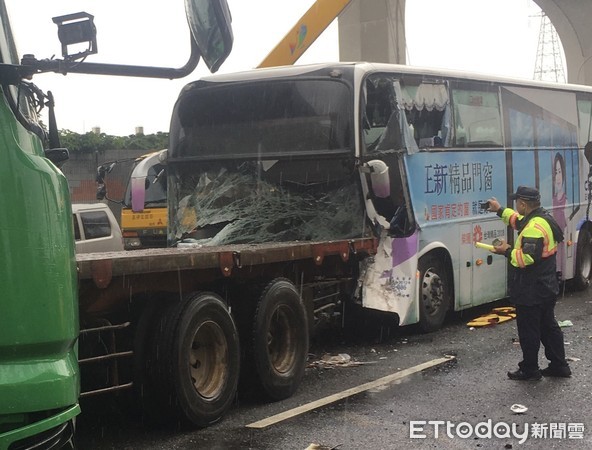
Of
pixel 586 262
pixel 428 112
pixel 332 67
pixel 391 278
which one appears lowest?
Answer: pixel 586 262

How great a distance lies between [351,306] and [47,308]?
5.88 m

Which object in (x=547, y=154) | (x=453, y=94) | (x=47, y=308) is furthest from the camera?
(x=547, y=154)

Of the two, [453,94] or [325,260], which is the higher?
[453,94]

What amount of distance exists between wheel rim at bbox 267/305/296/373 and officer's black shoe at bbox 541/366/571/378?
2.30 m

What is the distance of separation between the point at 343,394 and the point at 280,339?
0.70m

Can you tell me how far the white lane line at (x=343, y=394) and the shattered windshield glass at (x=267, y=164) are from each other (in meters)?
1.62

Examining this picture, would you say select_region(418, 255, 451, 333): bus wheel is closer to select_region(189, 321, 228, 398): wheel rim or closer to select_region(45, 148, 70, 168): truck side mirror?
select_region(189, 321, 228, 398): wheel rim

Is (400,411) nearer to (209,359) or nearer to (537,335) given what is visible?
(209,359)

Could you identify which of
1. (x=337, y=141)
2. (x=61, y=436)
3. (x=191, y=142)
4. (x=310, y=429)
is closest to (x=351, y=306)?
(x=337, y=141)

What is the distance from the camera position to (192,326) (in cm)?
604

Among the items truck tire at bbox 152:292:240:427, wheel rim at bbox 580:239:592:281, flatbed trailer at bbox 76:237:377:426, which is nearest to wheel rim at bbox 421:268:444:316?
flatbed trailer at bbox 76:237:377:426

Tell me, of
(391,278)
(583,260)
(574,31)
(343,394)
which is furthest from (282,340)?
(574,31)

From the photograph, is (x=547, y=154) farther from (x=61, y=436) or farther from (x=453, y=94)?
(x=61, y=436)

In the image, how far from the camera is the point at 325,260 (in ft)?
28.2
